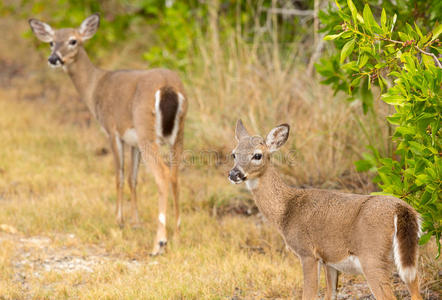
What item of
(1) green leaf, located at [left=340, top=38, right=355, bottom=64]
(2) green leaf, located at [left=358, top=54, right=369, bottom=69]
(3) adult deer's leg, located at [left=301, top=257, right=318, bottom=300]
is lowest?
(3) adult deer's leg, located at [left=301, top=257, right=318, bottom=300]

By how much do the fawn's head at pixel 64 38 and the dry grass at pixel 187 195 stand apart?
5.14ft

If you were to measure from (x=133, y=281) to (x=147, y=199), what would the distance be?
7.83 ft

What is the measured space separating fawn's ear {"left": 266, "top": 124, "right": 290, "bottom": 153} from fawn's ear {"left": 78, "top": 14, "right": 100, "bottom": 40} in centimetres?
408

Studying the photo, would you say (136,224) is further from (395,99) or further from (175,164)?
(395,99)

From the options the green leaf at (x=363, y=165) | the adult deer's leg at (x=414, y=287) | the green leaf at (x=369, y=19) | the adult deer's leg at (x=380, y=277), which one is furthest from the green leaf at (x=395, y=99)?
the green leaf at (x=363, y=165)

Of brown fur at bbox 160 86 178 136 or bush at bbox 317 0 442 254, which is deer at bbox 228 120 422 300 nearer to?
bush at bbox 317 0 442 254

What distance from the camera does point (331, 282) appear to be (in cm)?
441

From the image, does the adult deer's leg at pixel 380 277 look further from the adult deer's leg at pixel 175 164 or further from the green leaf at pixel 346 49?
the adult deer's leg at pixel 175 164

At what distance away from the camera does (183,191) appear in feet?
24.4

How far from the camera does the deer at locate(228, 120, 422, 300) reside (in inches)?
143

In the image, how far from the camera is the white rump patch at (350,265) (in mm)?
3791

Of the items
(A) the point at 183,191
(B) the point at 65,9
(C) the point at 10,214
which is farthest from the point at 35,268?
(B) the point at 65,9

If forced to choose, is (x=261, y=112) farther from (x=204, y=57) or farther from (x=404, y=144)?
(x=404, y=144)

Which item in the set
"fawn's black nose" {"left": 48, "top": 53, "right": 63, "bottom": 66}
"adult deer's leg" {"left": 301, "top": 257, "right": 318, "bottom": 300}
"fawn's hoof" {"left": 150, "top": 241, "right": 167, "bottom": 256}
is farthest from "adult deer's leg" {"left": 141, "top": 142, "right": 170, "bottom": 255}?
"adult deer's leg" {"left": 301, "top": 257, "right": 318, "bottom": 300}
